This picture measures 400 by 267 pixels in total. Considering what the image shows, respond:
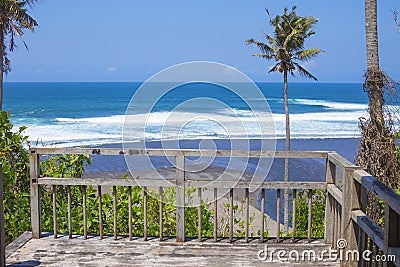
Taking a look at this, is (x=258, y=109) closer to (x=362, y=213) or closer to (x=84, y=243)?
(x=362, y=213)

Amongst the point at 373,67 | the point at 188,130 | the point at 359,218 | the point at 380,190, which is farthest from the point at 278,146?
the point at 380,190

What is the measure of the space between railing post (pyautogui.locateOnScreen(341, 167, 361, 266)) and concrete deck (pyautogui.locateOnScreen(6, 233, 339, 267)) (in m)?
0.46

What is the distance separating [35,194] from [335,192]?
2.77 meters

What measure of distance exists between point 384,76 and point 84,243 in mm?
4914

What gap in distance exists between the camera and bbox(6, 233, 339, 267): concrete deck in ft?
13.6

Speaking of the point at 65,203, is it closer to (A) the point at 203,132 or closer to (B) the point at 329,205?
(B) the point at 329,205

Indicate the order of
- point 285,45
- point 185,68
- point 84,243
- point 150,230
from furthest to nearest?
1. point 285,45
2. point 150,230
3. point 84,243
4. point 185,68

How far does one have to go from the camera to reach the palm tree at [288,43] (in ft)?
79.0

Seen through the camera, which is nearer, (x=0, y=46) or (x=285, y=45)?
(x=0, y=46)

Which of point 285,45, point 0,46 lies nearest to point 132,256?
point 0,46

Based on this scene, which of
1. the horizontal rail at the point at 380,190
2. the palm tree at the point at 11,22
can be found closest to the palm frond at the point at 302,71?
the palm tree at the point at 11,22

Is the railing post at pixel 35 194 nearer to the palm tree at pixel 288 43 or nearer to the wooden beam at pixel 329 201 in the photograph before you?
the wooden beam at pixel 329 201

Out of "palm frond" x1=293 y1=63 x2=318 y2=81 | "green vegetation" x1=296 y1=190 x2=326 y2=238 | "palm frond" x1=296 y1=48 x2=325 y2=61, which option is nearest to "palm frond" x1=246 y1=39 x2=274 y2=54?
"palm frond" x1=296 y1=48 x2=325 y2=61

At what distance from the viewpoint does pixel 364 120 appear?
7559 millimetres
